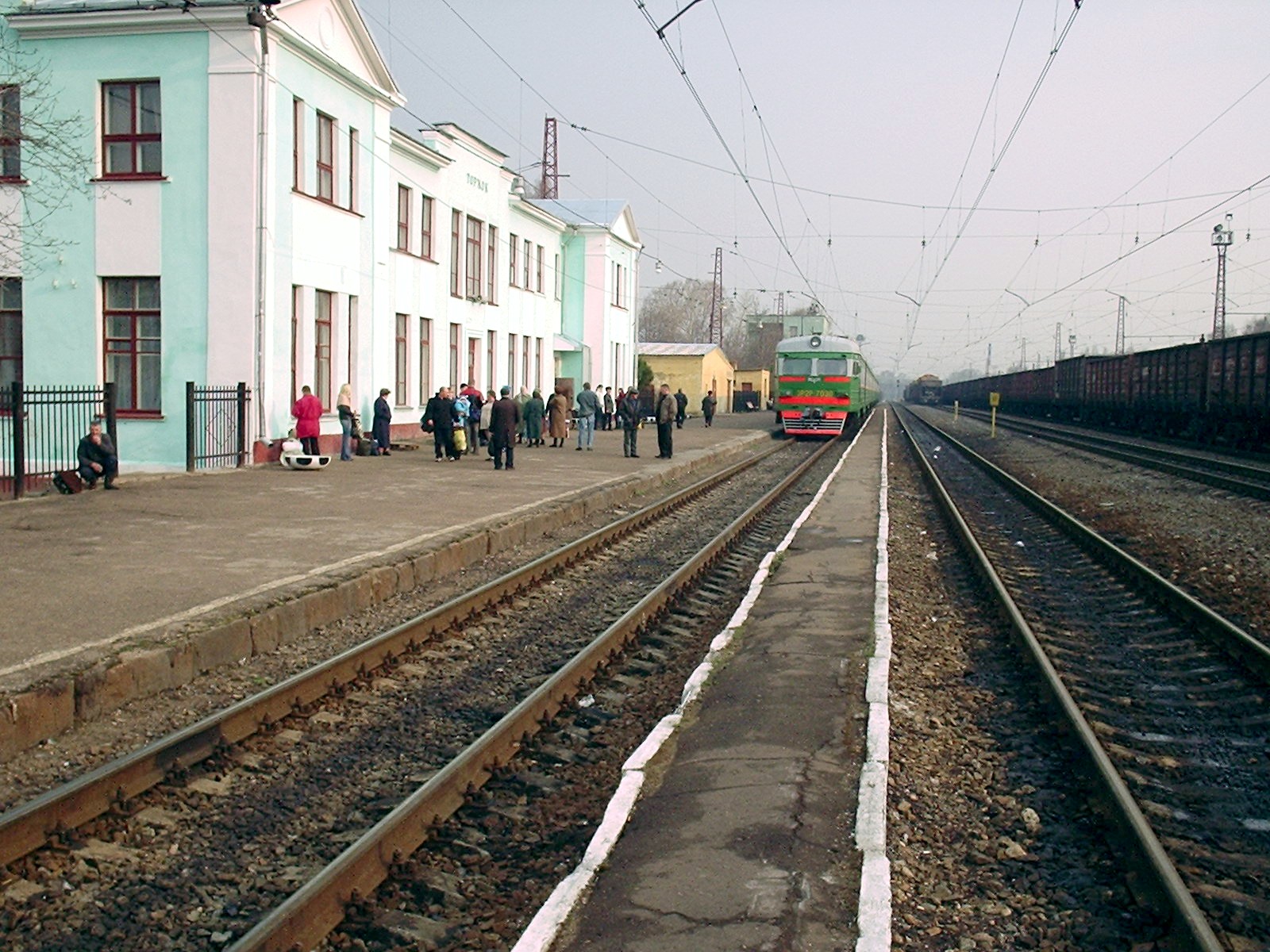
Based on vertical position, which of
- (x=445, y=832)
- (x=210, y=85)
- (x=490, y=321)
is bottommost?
(x=445, y=832)

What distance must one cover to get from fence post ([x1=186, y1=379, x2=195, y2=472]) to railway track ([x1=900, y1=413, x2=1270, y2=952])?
1194 centimetres

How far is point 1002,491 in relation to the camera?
22.0m

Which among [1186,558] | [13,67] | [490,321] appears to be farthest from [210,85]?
[1186,558]

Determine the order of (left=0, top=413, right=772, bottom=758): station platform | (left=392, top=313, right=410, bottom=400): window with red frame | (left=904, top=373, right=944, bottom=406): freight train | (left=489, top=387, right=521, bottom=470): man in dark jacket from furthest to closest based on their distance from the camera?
(left=904, top=373, right=944, bottom=406): freight train
(left=392, top=313, right=410, bottom=400): window with red frame
(left=489, top=387, right=521, bottom=470): man in dark jacket
(left=0, top=413, right=772, bottom=758): station platform

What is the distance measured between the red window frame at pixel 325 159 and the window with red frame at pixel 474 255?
30.2ft

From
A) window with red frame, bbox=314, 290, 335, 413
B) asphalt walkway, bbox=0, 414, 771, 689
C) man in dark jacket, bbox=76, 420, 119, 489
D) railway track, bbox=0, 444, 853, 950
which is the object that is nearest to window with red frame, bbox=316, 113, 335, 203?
window with red frame, bbox=314, 290, 335, 413

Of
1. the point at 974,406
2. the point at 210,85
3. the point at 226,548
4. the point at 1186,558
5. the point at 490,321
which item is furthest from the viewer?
the point at 974,406

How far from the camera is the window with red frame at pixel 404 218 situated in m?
27.3

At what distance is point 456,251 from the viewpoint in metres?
31.1

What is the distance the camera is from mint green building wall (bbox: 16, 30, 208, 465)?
65.9 feet

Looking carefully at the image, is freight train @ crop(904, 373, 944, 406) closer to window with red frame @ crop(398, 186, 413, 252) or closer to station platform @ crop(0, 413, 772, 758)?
window with red frame @ crop(398, 186, 413, 252)

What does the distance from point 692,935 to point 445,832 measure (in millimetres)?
1474

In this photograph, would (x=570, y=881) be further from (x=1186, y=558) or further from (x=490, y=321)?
(x=490, y=321)

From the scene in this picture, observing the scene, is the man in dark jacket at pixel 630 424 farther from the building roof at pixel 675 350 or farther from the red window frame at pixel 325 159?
the building roof at pixel 675 350
